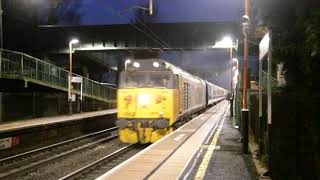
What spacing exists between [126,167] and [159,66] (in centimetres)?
758

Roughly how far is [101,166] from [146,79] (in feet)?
15.7

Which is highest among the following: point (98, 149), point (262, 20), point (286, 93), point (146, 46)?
point (146, 46)

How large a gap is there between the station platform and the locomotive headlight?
1.83 m

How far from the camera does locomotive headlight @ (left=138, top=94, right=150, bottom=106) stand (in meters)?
16.9

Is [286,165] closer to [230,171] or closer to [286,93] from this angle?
[286,93]

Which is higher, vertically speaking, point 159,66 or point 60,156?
point 159,66

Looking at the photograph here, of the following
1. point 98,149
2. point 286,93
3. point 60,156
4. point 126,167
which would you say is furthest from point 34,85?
point 286,93

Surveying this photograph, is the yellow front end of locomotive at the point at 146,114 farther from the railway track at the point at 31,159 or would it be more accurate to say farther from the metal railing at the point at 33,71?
the metal railing at the point at 33,71

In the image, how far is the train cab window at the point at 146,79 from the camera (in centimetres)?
1694

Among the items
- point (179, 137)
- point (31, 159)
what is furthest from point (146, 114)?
point (31, 159)

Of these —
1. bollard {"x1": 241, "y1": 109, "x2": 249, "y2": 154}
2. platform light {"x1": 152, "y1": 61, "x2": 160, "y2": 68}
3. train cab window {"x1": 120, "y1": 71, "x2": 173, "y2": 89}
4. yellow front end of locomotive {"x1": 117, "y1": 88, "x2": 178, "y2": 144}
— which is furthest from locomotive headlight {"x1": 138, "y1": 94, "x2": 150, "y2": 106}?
bollard {"x1": 241, "y1": 109, "x2": 249, "y2": 154}

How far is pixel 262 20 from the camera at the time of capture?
6836 millimetres

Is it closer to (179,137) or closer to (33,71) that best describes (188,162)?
(179,137)

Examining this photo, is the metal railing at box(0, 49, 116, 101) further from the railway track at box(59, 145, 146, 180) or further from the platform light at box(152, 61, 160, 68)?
the railway track at box(59, 145, 146, 180)
